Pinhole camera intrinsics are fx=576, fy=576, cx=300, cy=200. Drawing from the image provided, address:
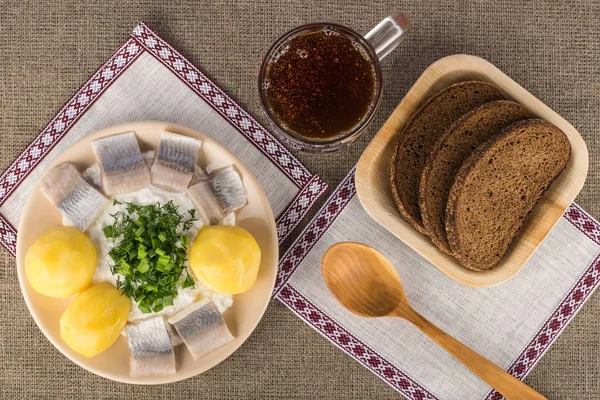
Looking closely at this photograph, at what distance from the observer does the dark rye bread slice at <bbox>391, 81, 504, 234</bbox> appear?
3.94 ft

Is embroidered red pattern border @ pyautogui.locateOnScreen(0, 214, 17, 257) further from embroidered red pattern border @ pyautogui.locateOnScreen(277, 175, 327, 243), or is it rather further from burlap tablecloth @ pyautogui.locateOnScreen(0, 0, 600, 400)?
embroidered red pattern border @ pyautogui.locateOnScreen(277, 175, 327, 243)

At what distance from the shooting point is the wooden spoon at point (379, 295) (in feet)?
4.01

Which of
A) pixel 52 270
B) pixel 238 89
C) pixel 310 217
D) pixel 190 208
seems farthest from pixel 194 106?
pixel 52 270

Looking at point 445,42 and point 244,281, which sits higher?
point 445,42

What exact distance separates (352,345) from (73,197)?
0.69 m

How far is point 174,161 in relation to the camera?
1190mm

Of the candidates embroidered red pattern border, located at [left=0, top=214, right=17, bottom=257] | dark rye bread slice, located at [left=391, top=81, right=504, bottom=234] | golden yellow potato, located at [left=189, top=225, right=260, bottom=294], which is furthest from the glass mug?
embroidered red pattern border, located at [left=0, top=214, right=17, bottom=257]

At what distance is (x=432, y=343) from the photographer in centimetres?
132

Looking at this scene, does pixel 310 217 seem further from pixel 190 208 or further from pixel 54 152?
pixel 54 152

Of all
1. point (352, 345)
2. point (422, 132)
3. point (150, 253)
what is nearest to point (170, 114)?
point (150, 253)

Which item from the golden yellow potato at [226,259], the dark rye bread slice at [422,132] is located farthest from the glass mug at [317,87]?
the golden yellow potato at [226,259]

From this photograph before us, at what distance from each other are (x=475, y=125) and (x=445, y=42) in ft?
0.90

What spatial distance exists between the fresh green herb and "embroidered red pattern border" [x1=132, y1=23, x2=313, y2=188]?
252 mm

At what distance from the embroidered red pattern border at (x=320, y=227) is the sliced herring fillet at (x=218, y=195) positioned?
184 millimetres
